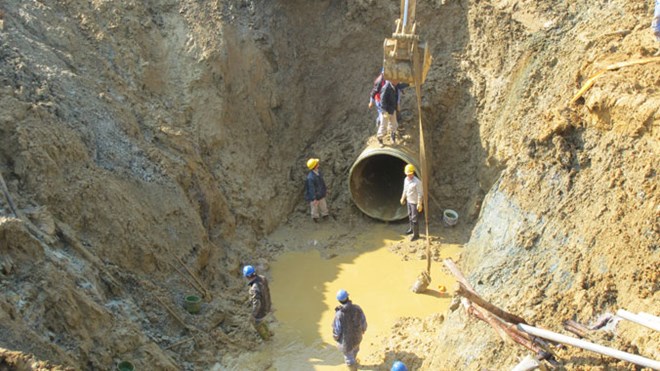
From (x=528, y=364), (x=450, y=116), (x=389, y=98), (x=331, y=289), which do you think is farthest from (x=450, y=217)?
(x=528, y=364)

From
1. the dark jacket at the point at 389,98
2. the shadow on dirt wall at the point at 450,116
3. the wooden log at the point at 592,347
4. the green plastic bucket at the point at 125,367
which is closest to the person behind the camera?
the wooden log at the point at 592,347

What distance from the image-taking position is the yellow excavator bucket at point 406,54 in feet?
31.0

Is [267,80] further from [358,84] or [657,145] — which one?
[657,145]

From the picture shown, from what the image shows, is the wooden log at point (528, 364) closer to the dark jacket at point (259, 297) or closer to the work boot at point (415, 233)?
the dark jacket at point (259, 297)

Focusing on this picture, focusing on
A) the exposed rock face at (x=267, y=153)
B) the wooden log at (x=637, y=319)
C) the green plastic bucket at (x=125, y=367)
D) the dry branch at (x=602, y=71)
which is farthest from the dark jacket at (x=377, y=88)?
the wooden log at (x=637, y=319)

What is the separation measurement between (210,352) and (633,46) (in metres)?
6.98

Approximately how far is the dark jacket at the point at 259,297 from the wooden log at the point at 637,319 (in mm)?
4726

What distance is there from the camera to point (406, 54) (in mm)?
9617

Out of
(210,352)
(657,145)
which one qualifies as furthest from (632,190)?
(210,352)

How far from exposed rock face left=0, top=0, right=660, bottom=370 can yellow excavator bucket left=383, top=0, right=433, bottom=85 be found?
183cm

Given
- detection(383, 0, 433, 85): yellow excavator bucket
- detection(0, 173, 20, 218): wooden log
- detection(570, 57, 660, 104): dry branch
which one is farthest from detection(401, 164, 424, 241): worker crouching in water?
detection(0, 173, 20, 218): wooden log

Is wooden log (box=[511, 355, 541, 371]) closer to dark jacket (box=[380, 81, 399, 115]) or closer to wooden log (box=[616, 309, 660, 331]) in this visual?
wooden log (box=[616, 309, 660, 331])

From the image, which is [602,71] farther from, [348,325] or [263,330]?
[263,330]

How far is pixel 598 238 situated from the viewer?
25.7 ft
